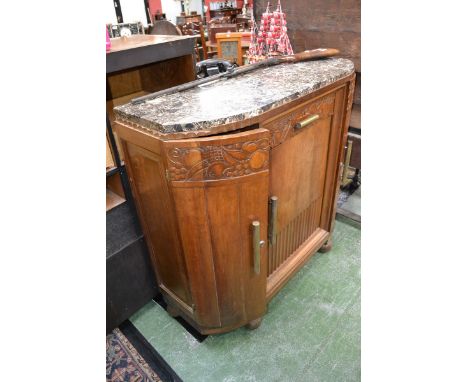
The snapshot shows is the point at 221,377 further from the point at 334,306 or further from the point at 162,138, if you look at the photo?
the point at 162,138

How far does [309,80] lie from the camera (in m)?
1.20

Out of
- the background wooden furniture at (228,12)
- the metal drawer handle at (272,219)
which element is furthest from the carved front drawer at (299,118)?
the background wooden furniture at (228,12)

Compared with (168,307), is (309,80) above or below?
above

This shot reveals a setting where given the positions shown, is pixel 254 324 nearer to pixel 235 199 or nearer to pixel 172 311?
pixel 172 311

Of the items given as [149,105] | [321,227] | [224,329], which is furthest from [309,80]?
[224,329]

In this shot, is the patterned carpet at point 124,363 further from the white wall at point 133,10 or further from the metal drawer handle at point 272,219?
the white wall at point 133,10

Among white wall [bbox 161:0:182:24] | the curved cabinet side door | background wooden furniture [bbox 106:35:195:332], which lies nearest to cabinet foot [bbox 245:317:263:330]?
the curved cabinet side door

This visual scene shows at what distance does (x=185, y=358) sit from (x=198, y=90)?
3.70ft

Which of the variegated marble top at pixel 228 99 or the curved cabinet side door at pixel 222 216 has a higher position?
the variegated marble top at pixel 228 99

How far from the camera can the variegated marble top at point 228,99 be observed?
912 millimetres

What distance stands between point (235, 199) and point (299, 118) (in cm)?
40

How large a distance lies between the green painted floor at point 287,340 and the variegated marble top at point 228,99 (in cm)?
101

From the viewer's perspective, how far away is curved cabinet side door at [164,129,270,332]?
927 mm

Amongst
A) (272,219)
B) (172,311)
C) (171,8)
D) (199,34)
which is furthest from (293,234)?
(171,8)
